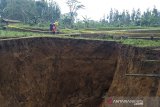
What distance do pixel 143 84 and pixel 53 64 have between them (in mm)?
3510

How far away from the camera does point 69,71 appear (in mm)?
12594

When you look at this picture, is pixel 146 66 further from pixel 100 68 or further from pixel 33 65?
pixel 33 65

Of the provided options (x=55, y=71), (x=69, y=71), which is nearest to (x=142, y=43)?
(x=69, y=71)

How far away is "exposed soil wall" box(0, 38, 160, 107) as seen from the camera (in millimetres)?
11828

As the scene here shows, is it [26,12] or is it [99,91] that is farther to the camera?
[26,12]

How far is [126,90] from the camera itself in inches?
492

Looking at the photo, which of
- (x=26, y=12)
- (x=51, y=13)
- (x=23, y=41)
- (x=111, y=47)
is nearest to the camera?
(x=23, y=41)

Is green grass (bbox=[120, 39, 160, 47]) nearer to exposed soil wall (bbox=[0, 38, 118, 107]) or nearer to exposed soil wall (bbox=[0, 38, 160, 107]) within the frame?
exposed soil wall (bbox=[0, 38, 160, 107])

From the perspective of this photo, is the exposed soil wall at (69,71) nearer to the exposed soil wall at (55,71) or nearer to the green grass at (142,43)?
the exposed soil wall at (55,71)

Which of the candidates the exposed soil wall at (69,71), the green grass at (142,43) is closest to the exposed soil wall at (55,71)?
the exposed soil wall at (69,71)

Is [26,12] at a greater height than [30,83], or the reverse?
[26,12]

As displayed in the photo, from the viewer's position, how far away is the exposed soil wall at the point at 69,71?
1183 centimetres

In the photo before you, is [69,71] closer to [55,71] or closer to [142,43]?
[55,71]

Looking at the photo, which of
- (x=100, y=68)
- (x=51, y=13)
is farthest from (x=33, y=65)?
(x=51, y=13)
